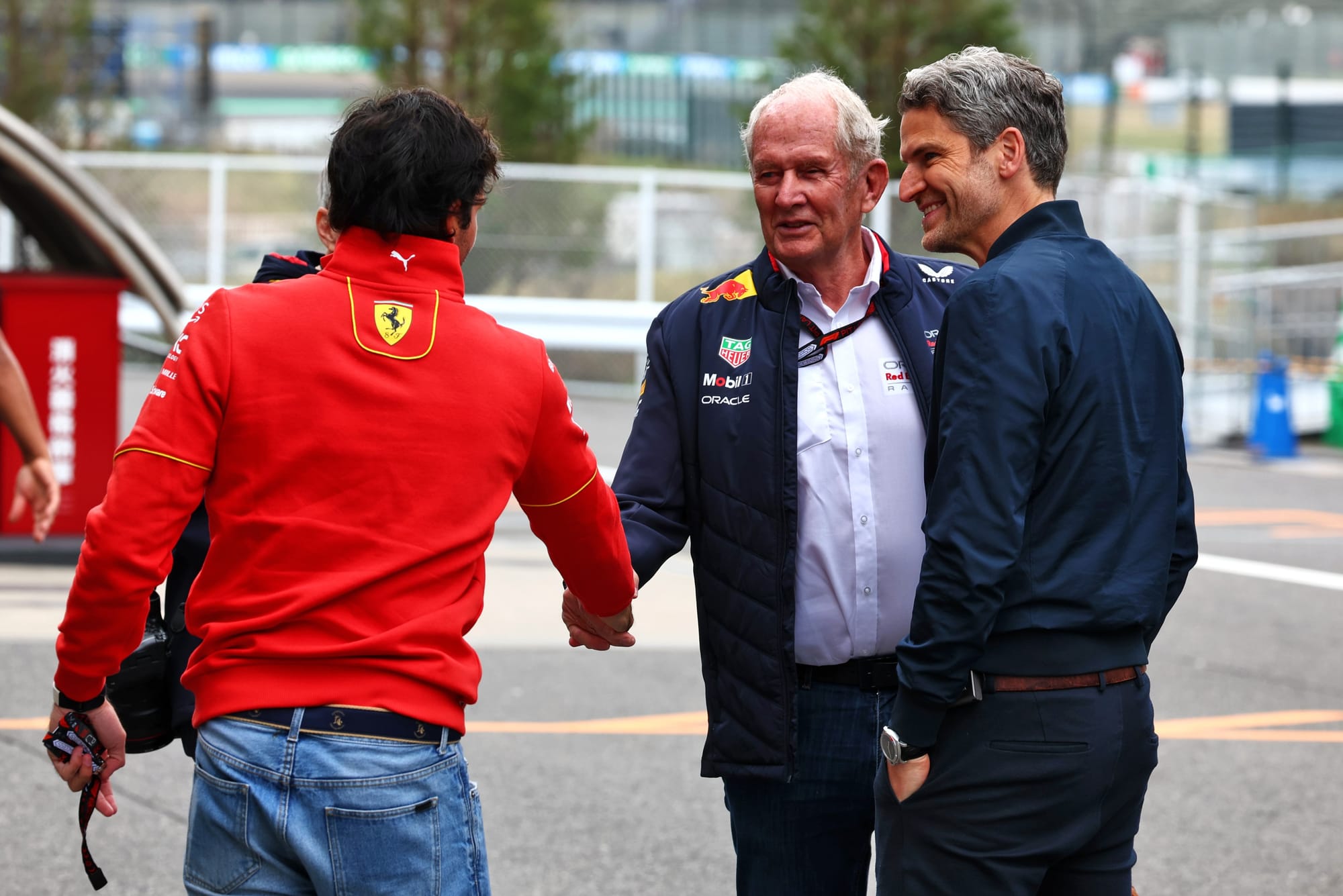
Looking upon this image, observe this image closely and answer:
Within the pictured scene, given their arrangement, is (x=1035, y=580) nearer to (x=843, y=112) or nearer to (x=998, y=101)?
(x=998, y=101)

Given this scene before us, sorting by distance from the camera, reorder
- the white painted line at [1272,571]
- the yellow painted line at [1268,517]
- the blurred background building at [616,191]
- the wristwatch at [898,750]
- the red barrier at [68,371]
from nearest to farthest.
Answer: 1. the wristwatch at [898,750]
2. the red barrier at [68,371]
3. the white painted line at [1272,571]
4. the yellow painted line at [1268,517]
5. the blurred background building at [616,191]

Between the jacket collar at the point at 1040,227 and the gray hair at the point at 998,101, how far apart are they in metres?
0.07

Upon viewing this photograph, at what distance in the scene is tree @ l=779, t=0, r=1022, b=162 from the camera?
20.1 meters

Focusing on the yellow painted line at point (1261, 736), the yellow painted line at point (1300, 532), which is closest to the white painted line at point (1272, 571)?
the yellow painted line at point (1300, 532)

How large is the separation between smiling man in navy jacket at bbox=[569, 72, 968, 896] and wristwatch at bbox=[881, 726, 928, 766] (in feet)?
1.68

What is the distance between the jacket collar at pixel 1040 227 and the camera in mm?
2730

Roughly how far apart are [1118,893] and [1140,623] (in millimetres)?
458

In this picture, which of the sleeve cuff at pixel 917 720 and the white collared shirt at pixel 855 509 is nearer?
the sleeve cuff at pixel 917 720

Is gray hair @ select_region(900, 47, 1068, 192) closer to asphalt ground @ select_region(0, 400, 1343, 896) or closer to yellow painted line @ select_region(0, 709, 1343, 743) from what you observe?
asphalt ground @ select_region(0, 400, 1343, 896)

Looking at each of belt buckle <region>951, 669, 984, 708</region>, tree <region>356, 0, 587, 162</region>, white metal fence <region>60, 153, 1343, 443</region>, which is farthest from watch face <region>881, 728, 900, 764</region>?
tree <region>356, 0, 587, 162</region>

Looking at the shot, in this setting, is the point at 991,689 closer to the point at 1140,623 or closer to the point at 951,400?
the point at 1140,623

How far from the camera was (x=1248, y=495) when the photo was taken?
40.1 feet

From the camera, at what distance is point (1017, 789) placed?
259cm

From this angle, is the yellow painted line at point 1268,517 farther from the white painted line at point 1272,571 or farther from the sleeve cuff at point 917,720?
the sleeve cuff at point 917,720
